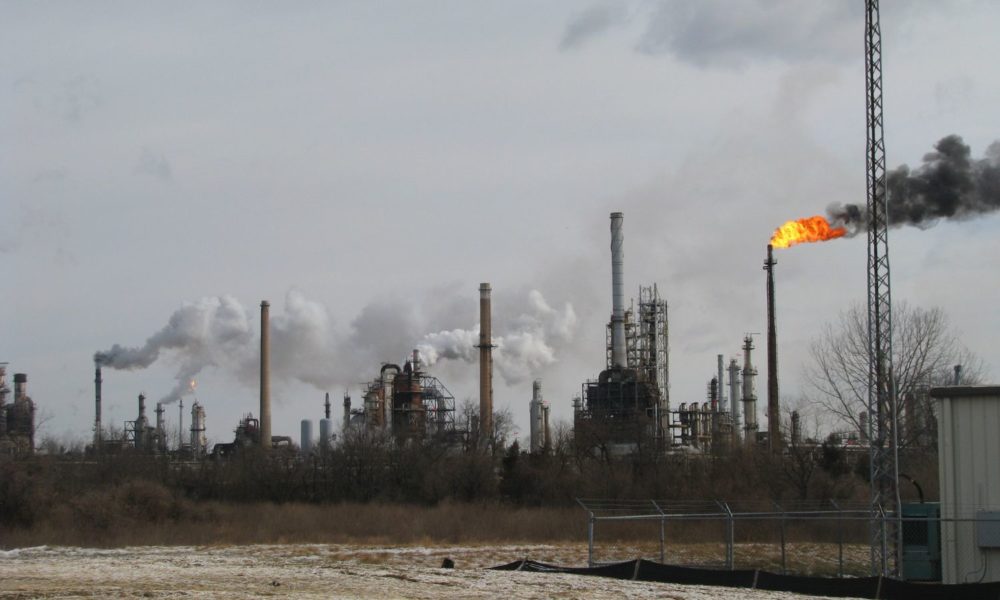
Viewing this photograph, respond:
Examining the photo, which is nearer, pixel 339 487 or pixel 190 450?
pixel 339 487

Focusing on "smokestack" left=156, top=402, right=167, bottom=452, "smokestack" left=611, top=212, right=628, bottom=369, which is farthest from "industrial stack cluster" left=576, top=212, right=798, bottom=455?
"smokestack" left=156, top=402, right=167, bottom=452

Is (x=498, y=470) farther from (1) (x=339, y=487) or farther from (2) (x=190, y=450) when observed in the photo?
(2) (x=190, y=450)

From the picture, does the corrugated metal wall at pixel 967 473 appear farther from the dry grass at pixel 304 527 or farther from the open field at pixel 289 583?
the dry grass at pixel 304 527

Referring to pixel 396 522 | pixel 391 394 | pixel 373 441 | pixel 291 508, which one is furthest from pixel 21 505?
pixel 391 394

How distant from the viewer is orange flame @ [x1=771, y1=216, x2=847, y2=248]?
44.9m

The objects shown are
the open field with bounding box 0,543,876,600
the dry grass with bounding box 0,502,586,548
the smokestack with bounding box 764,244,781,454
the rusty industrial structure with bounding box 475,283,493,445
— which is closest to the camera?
the open field with bounding box 0,543,876,600

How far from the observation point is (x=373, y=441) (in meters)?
68.6

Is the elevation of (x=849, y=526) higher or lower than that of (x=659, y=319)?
lower

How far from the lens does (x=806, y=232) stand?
45625 mm

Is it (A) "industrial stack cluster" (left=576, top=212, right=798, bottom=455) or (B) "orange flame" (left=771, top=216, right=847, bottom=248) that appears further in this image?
(A) "industrial stack cluster" (left=576, top=212, right=798, bottom=455)

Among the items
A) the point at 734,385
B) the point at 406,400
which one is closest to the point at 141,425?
the point at 406,400

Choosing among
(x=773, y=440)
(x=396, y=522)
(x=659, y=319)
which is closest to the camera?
(x=396, y=522)

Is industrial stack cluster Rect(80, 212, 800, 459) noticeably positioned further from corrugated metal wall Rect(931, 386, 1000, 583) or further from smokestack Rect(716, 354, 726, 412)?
corrugated metal wall Rect(931, 386, 1000, 583)

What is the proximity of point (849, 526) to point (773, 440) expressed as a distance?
19315 millimetres
